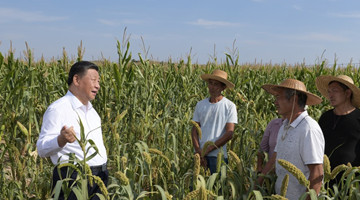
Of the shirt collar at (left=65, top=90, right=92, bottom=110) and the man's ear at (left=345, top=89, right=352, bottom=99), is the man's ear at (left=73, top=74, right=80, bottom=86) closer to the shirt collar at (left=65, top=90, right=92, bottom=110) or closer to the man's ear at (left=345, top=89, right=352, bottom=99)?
the shirt collar at (left=65, top=90, right=92, bottom=110)

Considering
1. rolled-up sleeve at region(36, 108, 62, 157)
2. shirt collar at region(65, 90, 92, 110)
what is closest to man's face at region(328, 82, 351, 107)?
shirt collar at region(65, 90, 92, 110)

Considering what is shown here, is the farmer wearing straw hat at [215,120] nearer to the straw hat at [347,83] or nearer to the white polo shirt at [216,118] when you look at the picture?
the white polo shirt at [216,118]

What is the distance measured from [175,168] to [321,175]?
3.50 feet

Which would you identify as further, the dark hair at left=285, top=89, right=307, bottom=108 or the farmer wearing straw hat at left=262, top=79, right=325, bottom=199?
the dark hair at left=285, top=89, right=307, bottom=108

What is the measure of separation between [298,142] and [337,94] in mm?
1135

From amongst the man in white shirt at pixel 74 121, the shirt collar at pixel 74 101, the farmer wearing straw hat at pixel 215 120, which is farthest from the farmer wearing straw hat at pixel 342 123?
the shirt collar at pixel 74 101

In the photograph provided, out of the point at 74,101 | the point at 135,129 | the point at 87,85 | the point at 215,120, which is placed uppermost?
the point at 87,85

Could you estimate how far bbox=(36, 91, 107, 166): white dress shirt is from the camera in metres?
2.38

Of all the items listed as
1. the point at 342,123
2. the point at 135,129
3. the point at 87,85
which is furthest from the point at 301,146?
the point at 135,129

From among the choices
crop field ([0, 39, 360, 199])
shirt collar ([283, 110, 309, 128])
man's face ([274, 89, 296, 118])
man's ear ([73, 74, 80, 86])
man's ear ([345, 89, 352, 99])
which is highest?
man's ear ([73, 74, 80, 86])

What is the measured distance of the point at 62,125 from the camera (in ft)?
8.11

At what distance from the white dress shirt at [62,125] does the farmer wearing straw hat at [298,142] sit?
1155 mm

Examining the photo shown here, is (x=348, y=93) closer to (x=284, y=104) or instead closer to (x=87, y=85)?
(x=284, y=104)

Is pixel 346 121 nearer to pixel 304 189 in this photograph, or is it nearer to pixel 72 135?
pixel 304 189
